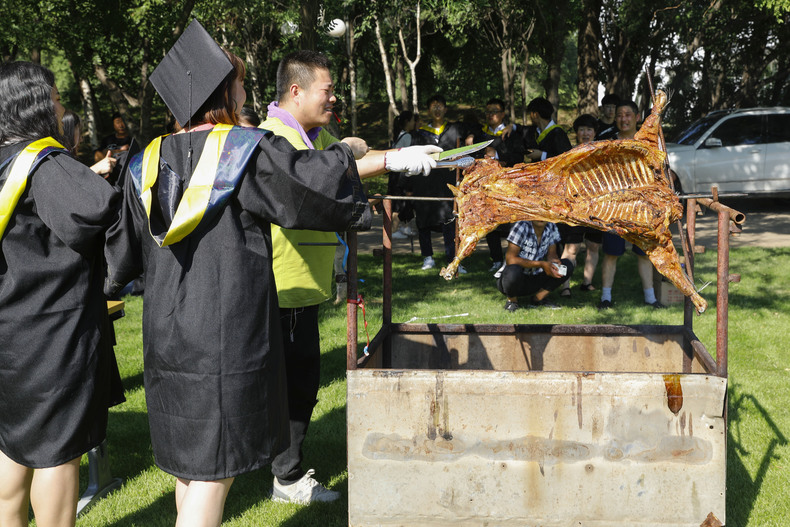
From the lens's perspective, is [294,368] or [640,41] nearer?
[294,368]

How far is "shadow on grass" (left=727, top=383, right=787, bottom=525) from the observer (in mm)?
3377

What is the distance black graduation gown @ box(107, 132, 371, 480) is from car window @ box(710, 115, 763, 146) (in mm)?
12247

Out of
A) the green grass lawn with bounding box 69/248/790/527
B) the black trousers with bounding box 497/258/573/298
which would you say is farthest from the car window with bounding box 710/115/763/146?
the black trousers with bounding box 497/258/573/298

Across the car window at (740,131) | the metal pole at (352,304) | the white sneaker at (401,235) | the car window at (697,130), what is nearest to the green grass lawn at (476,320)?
the metal pole at (352,304)

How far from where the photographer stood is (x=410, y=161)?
99.0 inches

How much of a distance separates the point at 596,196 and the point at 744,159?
10900 millimetres

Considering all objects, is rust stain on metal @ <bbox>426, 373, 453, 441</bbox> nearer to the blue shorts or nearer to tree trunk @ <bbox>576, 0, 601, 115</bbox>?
the blue shorts

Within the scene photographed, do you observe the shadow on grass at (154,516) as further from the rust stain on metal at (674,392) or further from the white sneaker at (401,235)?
the white sneaker at (401,235)

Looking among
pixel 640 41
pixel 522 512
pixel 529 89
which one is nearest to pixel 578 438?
pixel 522 512

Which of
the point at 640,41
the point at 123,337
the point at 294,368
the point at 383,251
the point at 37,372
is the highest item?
the point at 640,41

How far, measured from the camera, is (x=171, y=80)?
2357 millimetres

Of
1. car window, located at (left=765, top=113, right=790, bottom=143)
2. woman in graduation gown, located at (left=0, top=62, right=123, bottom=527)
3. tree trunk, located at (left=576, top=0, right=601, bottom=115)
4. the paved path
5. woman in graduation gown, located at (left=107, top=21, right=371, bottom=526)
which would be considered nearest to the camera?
woman in graduation gown, located at (left=107, top=21, right=371, bottom=526)

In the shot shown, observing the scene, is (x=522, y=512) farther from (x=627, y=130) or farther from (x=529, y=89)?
(x=529, y=89)

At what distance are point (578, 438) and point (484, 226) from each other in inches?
36.4
